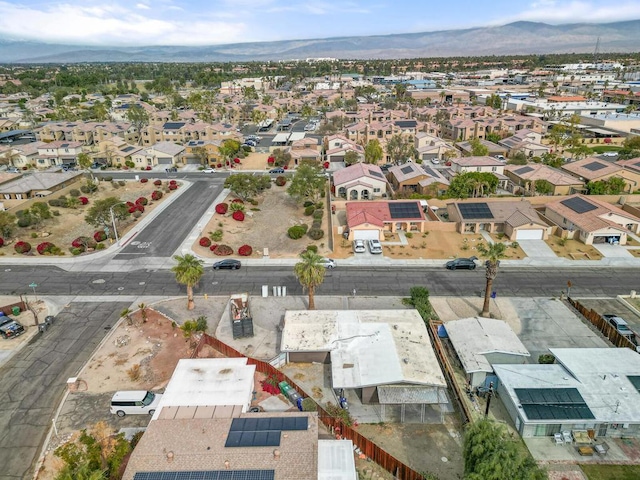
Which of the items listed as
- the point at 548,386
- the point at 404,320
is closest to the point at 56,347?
the point at 404,320

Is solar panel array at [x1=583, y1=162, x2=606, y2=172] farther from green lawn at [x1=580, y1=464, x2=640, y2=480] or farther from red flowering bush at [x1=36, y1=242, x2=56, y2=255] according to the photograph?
red flowering bush at [x1=36, y1=242, x2=56, y2=255]

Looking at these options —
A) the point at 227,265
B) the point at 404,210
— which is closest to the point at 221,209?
the point at 227,265

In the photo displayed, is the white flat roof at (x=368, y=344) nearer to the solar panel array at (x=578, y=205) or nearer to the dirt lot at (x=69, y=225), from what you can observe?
the solar panel array at (x=578, y=205)

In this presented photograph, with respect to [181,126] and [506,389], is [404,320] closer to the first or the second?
[506,389]

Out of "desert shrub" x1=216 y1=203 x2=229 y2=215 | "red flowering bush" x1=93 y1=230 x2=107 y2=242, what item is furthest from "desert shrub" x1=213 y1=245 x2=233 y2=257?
"red flowering bush" x1=93 y1=230 x2=107 y2=242

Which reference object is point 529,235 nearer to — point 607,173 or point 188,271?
point 607,173

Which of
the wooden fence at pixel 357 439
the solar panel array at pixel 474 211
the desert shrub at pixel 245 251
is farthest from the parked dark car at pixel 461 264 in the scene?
the wooden fence at pixel 357 439
